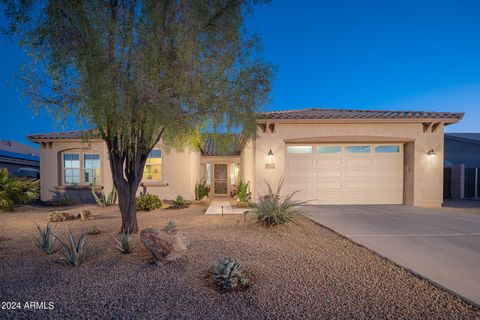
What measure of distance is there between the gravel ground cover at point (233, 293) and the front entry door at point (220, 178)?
1030 centimetres

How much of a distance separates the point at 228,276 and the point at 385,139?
356 inches

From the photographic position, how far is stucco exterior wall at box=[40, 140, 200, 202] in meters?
10.8

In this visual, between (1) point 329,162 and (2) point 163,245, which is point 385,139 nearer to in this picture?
(1) point 329,162

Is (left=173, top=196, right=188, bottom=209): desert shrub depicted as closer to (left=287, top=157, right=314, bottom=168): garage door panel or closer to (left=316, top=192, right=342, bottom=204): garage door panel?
(left=287, top=157, right=314, bottom=168): garage door panel

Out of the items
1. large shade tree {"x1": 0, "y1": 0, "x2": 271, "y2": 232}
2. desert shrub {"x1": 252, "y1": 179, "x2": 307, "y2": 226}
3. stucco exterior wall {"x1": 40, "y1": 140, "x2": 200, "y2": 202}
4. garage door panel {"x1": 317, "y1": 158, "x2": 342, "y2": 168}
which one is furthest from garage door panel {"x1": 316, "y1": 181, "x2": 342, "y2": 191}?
stucco exterior wall {"x1": 40, "y1": 140, "x2": 200, "y2": 202}

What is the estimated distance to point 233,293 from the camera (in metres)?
2.63

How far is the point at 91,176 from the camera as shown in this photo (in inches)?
438

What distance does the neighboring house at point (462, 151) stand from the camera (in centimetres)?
1600

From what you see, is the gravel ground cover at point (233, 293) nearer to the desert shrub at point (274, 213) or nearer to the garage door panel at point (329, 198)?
the desert shrub at point (274, 213)

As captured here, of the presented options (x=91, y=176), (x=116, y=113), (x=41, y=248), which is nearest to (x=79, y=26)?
(x=116, y=113)

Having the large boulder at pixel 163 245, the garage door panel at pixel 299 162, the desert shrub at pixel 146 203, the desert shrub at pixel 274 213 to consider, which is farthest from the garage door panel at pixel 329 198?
the large boulder at pixel 163 245

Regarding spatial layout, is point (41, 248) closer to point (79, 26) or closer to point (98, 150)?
point (79, 26)

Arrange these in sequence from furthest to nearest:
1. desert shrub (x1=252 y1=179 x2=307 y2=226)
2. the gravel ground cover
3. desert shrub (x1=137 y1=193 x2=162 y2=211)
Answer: desert shrub (x1=137 y1=193 x2=162 y2=211) < desert shrub (x1=252 y1=179 x2=307 y2=226) < the gravel ground cover

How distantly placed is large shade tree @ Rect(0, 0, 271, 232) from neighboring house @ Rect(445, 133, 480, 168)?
735 inches
